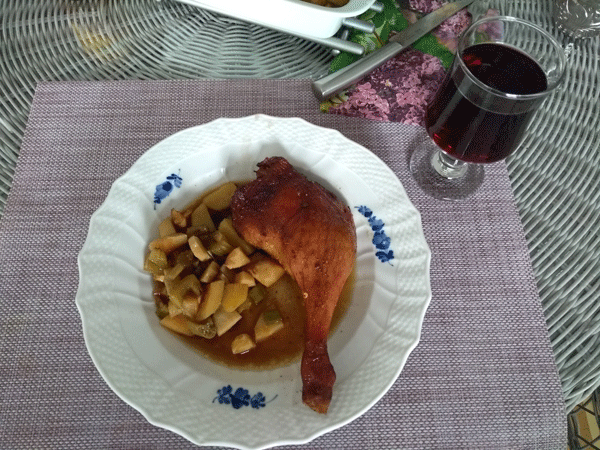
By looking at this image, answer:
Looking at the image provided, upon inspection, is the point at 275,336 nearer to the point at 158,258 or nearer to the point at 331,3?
the point at 158,258

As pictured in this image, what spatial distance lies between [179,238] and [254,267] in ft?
0.53

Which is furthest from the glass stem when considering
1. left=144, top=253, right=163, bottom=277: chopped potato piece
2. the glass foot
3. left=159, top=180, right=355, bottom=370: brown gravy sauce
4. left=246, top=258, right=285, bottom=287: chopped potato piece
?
left=144, top=253, right=163, bottom=277: chopped potato piece

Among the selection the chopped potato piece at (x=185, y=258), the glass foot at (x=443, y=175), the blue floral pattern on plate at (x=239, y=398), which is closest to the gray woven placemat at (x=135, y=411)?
the glass foot at (x=443, y=175)

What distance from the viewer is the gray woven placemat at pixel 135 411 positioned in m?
0.79

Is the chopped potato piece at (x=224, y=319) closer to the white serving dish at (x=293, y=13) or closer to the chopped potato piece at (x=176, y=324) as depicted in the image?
the chopped potato piece at (x=176, y=324)

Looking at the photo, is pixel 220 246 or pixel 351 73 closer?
pixel 220 246

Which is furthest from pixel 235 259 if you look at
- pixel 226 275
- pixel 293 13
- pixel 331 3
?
pixel 331 3

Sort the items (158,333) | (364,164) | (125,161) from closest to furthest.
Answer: (158,333) → (364,164) → (125,161)

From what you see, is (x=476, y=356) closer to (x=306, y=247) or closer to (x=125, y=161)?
(x=306, y=247)

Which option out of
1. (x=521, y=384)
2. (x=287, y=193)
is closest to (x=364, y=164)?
(x=287, y=193)

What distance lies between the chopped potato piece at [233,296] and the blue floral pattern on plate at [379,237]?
280mm

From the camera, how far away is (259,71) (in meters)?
1.20

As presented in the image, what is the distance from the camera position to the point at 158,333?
2.64 ft

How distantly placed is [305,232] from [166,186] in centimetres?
32
